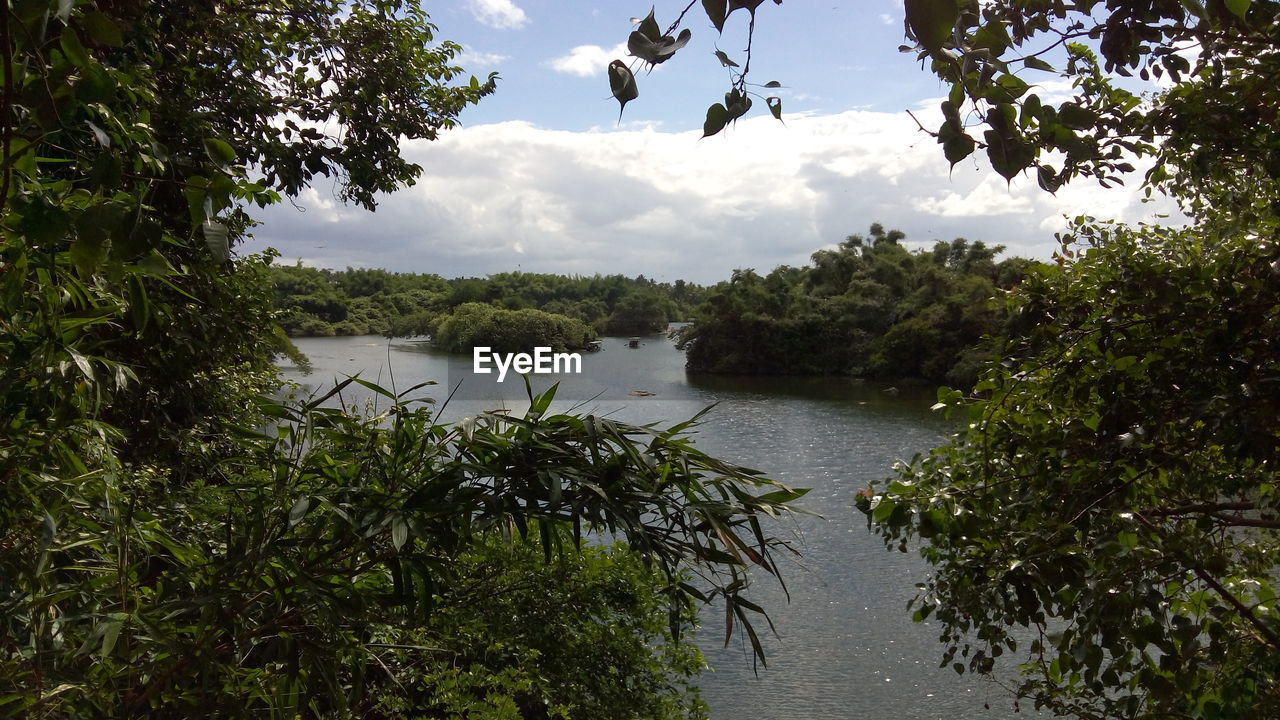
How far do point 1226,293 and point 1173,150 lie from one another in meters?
0.70

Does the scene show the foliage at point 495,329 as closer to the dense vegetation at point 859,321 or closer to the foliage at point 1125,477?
the dense vegetation at point 859,321

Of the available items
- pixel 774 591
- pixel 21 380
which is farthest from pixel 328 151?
pixel 774 591

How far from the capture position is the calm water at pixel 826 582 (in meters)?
6.51

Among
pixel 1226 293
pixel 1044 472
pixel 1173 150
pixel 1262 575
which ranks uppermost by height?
pixel 1173 150

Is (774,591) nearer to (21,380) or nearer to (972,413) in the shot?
(972,413)

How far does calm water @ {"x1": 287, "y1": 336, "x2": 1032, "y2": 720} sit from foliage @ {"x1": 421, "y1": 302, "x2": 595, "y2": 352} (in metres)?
1.00

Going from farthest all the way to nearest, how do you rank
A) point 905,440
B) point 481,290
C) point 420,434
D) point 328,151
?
point 481,290 → point 905,440 → point 328,151 → point 420,434

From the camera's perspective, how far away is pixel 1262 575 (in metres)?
3.04

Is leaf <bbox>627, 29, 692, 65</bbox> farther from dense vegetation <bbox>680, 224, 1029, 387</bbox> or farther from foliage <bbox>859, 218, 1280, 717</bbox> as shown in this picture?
dense vegetation <bbox>680, 224, 1029, 387</bbox>

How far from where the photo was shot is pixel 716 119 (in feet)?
2.60

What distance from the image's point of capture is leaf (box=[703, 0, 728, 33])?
70 centimetres

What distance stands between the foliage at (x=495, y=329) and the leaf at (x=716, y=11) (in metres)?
15.3

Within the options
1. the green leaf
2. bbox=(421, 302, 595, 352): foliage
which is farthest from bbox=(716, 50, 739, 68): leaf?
bbox=(421, 302, 595, 352): foliage

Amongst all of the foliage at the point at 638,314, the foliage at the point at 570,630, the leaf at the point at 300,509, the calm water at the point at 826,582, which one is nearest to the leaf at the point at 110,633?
the leaf at the point at 300,509
